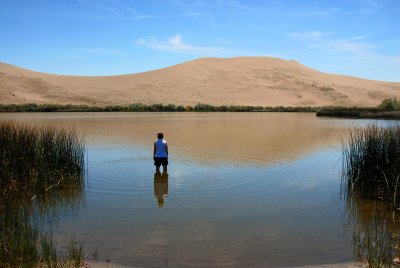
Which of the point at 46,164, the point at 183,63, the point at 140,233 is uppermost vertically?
the point at 183,63

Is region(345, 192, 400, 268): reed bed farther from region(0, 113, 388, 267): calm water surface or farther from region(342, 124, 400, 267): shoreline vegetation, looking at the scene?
region(0, 113, 388, 267): calm water surface

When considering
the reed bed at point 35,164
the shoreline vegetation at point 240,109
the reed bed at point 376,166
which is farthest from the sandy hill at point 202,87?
the reed bed at point 376,166

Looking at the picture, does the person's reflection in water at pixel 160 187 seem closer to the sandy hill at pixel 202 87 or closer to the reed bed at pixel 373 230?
the reed bed at pixel 373 230

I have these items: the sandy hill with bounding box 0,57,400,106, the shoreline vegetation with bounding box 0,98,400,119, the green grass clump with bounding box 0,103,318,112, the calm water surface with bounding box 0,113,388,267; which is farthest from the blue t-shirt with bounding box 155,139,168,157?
the sandy hill with bounding box 0,57,400,106

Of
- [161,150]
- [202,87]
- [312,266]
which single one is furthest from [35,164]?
[202,87]

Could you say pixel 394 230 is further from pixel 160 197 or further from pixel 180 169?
pixel 180 169

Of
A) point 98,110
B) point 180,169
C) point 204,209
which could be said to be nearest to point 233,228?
point 204,209

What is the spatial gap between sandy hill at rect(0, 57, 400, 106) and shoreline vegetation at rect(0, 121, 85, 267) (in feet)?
193

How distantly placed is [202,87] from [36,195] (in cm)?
7499

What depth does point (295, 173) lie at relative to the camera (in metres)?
11.7

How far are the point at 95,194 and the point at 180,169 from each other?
11.2 ft

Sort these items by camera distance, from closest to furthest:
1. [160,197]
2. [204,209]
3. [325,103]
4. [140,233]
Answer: [140,233] → [204,209] → [160,197] → [325,103]

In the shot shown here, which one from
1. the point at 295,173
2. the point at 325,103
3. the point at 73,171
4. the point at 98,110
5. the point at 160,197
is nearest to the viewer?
the point at 160,197

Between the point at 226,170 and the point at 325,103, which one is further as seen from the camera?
the point at 325,103
